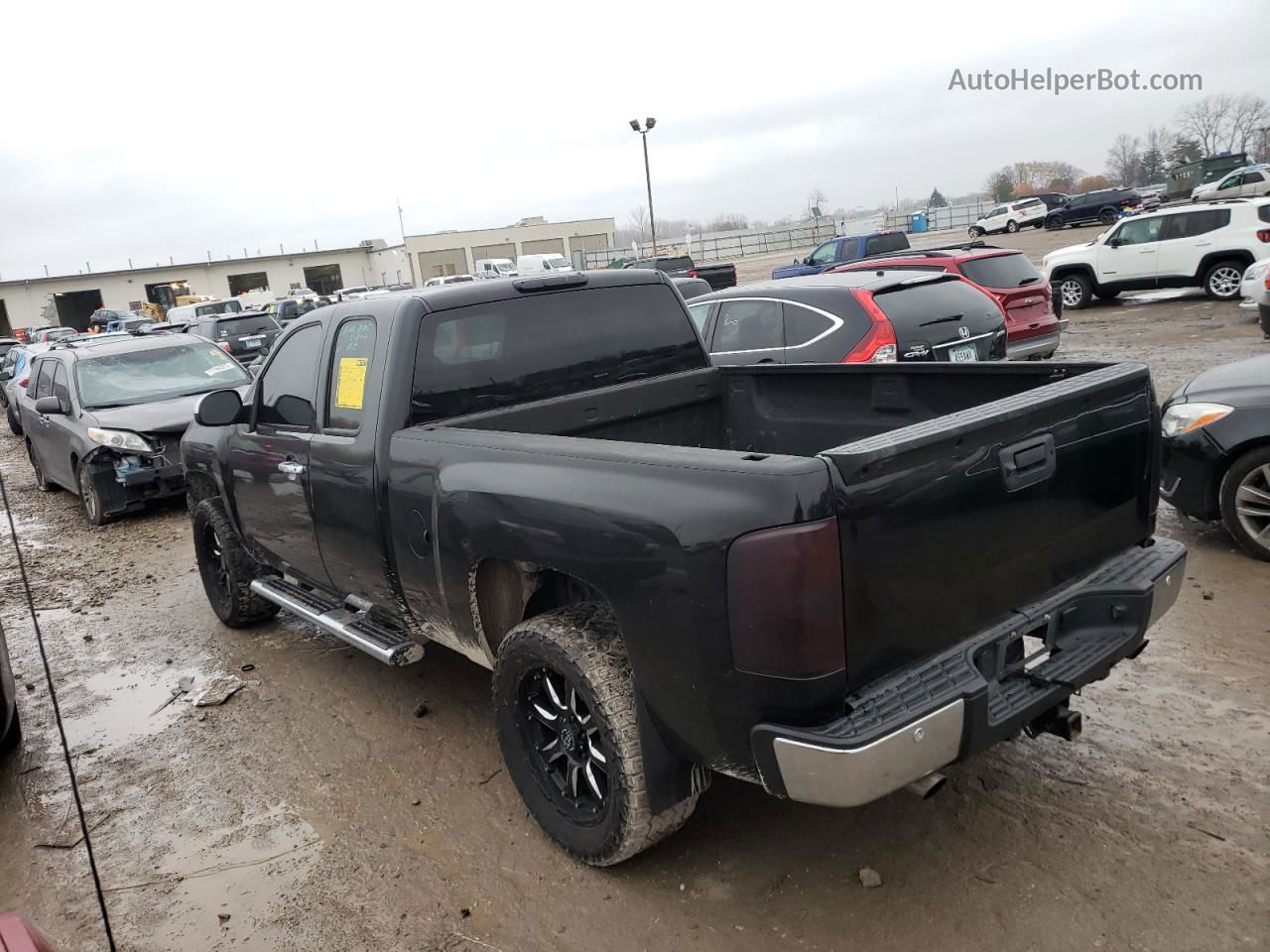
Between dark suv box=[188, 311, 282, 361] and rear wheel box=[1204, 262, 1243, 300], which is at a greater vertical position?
dark suv box=[188, 311, 282, 361]

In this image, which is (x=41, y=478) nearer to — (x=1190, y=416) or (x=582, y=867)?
(x=582, y=867)

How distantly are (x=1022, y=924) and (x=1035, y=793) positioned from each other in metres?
0.75

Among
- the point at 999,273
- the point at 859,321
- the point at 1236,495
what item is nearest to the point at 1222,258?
the point at 999,273

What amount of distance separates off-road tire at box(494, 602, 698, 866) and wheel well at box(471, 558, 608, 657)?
188 millimetres

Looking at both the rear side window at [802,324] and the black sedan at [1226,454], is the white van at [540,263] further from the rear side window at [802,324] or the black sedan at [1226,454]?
the black sedan at [1226,454]

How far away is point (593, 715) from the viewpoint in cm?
305

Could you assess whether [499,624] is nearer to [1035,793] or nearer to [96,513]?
[1035,793]

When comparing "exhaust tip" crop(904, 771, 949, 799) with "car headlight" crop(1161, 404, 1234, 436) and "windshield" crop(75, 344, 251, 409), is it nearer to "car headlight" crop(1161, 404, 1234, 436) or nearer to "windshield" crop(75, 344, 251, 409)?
"car headlight" crop(1161, 404, 1234, 436)

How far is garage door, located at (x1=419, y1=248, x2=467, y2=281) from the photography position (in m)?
76.7

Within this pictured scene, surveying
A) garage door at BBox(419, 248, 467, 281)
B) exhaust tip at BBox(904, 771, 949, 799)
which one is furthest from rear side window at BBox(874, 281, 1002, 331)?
garage door at BBox(419, 248, 467, 281)

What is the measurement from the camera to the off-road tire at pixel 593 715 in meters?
2.98

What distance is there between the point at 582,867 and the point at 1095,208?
1829 inches

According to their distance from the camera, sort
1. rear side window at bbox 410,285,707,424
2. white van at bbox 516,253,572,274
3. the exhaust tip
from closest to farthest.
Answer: the exhaust tip < rear side window at bbox 410,285,707,424 < white van at bbox 516,253,572,274

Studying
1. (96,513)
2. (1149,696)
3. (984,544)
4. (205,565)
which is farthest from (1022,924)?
(96,513)
